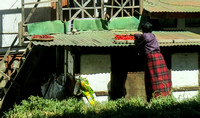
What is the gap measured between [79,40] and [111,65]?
170 cm

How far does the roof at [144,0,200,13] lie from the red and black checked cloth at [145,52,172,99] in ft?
12.4

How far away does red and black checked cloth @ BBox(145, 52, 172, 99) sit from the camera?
803 cm

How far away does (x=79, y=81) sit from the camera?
9.54 m

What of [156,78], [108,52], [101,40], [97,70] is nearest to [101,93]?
[97,70]

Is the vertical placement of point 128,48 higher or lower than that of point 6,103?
higher

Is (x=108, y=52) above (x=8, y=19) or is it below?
below

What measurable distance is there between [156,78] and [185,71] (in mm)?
3514

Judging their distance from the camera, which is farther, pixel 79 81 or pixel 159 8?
pixel 159 8

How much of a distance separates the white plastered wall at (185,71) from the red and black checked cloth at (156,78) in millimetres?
2852

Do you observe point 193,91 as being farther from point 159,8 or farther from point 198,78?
point 159,8

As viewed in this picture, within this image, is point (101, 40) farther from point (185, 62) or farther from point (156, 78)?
point (185, 62)

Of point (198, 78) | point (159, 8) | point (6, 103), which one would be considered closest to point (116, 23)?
point (159, 8)

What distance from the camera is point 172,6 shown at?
12094 mm

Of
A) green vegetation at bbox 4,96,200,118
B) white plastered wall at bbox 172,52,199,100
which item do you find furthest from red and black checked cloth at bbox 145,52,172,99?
white plastered wall at bbox 172,52,199,100
